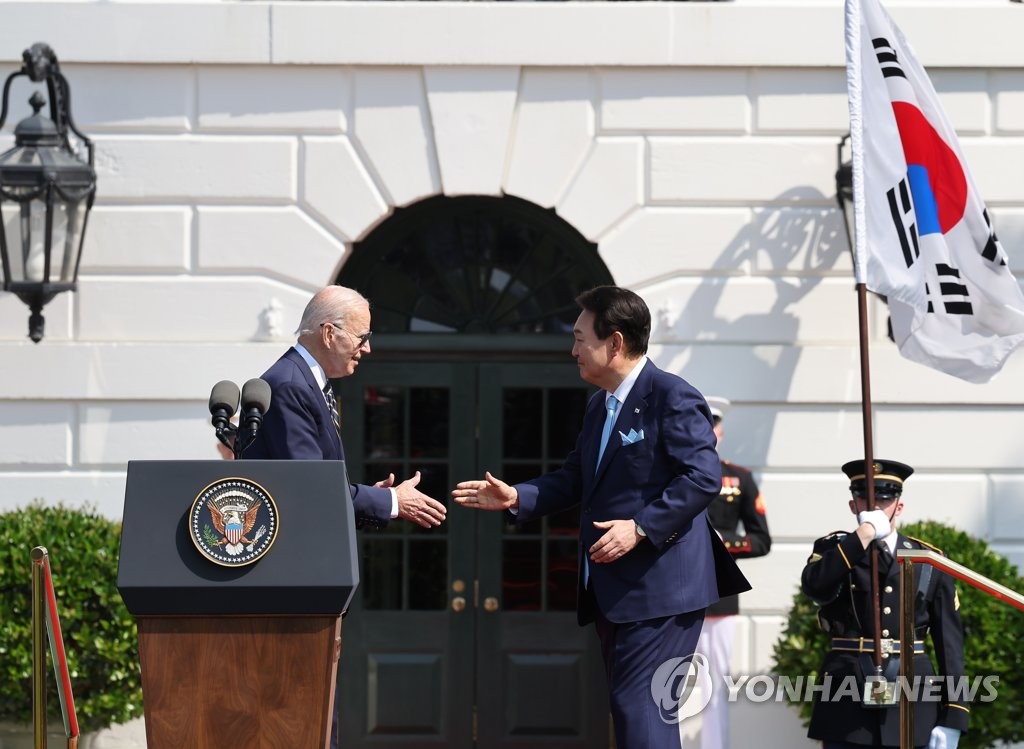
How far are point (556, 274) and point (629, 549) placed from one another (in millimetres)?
4613

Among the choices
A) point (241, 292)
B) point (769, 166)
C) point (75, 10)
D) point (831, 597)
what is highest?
point (75, 10)

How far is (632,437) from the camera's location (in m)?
5.74

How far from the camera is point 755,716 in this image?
9.52 meters

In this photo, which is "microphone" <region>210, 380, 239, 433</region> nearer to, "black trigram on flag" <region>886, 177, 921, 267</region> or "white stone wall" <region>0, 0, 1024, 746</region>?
"black trigram on flag" <region>886, 177, 921, 267</region>

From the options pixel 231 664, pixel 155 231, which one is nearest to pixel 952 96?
pixel 155 231

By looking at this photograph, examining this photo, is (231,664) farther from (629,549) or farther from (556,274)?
(556,274)

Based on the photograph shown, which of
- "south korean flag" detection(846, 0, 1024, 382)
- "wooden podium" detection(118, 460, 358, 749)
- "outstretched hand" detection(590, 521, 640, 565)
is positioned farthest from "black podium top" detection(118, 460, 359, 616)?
"south korean flag" detection(846, 0, 1024, 382)

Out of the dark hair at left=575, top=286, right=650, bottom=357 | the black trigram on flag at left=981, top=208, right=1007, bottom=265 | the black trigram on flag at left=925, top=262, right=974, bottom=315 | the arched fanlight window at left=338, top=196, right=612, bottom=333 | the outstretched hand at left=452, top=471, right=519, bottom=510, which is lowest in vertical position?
the outstretched hand at left=452, top=471, right=519, bottom=510

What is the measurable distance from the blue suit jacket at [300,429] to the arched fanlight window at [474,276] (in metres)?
4.15

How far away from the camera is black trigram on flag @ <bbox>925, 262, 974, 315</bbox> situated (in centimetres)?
768

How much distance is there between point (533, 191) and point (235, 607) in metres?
5.33

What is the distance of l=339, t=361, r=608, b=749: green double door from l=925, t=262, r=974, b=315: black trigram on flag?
281 cm

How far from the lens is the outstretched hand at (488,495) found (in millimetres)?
6000

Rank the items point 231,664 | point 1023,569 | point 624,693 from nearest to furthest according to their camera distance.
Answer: point 231,664 → point 624,693 → point 1023,569
